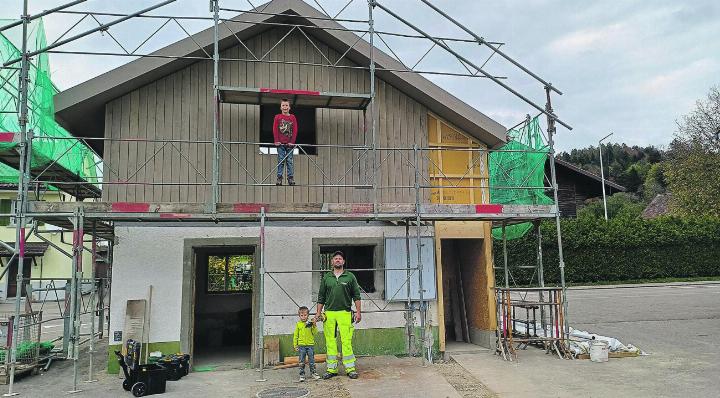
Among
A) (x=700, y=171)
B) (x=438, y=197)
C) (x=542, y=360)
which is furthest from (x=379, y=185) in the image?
(x=700, y=171)

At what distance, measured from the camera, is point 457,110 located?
10367 mm

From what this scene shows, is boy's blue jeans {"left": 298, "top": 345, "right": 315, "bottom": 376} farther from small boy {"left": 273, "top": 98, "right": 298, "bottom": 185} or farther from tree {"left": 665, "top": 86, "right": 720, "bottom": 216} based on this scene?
tree {"left": 665, "top": 86, "right": 720, "bottom": 216}

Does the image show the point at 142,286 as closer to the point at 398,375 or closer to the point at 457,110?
the point at 398,375

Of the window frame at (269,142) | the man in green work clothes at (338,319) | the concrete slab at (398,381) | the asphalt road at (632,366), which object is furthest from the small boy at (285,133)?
the asphalt road at (632,366)

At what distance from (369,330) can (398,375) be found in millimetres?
1510

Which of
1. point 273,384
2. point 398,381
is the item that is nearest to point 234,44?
point 273,384

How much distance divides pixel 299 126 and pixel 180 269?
3.81 m

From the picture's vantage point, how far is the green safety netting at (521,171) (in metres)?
10.7

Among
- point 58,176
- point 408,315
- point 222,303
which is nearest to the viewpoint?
point 408,315

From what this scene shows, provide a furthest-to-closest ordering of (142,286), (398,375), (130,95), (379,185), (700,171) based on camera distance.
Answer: (700,171) → (379,185) → (130,95) → (142,286) → (398,375)

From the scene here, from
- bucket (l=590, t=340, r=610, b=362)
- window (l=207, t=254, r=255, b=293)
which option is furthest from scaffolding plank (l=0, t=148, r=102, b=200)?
A: bucket (l=590, t=340, r=610, b=362)

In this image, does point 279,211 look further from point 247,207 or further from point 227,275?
point 227,275

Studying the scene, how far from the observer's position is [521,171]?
11203 mm

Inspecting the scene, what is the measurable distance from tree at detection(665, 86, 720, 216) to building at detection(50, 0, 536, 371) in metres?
29.5
